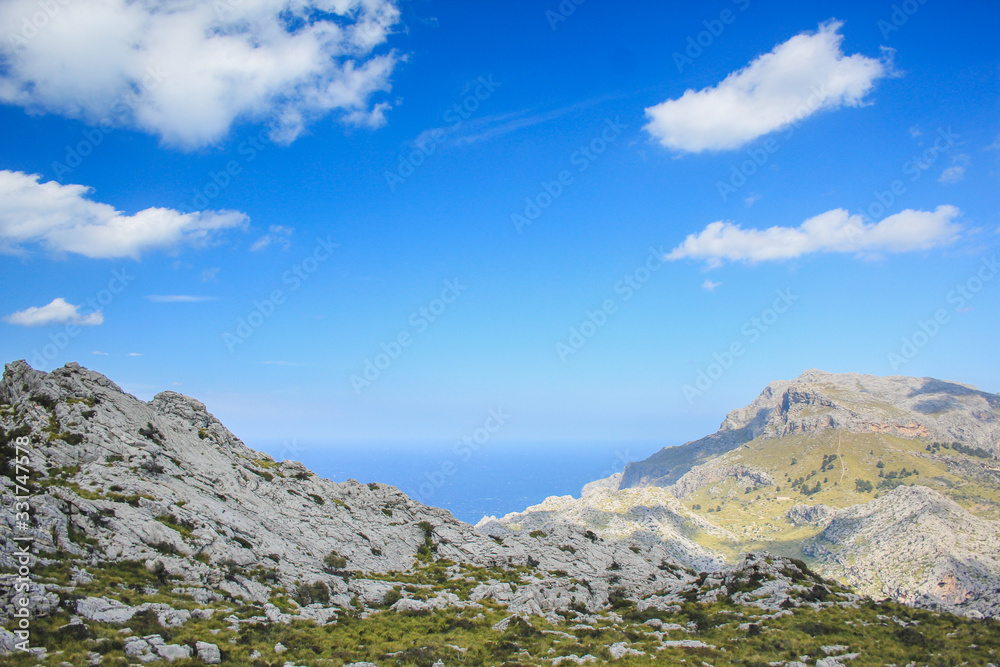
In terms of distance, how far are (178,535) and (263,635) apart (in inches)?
534

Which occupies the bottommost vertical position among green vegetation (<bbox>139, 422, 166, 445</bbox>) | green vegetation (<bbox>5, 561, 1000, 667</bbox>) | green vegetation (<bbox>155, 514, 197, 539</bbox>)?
green vegetation (<bbox>5, 561, 1000, 667</bbox>)

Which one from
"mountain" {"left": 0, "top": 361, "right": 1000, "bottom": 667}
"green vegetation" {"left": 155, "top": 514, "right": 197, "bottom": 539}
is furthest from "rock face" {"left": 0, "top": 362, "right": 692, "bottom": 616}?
"mountain" {"left": 0, "top": 361, "right": 1000, "bottom": 667}

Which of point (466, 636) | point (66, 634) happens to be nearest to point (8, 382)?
point (66, 634)

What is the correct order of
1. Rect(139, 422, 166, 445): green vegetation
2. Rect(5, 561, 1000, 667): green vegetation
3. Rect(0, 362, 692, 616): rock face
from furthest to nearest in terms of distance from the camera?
Rect(139, 422, 166, 445): green vegetation, Rect(0, 362, 692, 616): rock face, Rect(5, 561, 1000, 667): green vegetation

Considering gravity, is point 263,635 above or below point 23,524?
below

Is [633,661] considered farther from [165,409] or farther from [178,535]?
[165,409]

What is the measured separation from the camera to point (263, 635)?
89.7ft

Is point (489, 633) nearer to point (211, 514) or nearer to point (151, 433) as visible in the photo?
point (211, 514)

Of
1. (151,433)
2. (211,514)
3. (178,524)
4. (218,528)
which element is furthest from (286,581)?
(151,433)

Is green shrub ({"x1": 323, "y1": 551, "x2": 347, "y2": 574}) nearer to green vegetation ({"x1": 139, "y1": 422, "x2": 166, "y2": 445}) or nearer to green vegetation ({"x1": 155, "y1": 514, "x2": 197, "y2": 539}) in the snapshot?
green vegetation ({"x1": 155, "y1": 514, "x2": 197, "y2": 539})

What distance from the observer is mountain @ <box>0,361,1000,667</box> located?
2520 cm

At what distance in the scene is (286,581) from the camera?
3822 cm

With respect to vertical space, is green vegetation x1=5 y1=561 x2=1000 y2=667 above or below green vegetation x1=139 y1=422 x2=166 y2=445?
below

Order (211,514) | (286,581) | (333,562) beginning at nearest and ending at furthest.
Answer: (286,581) < (211,514) < (333,562)
